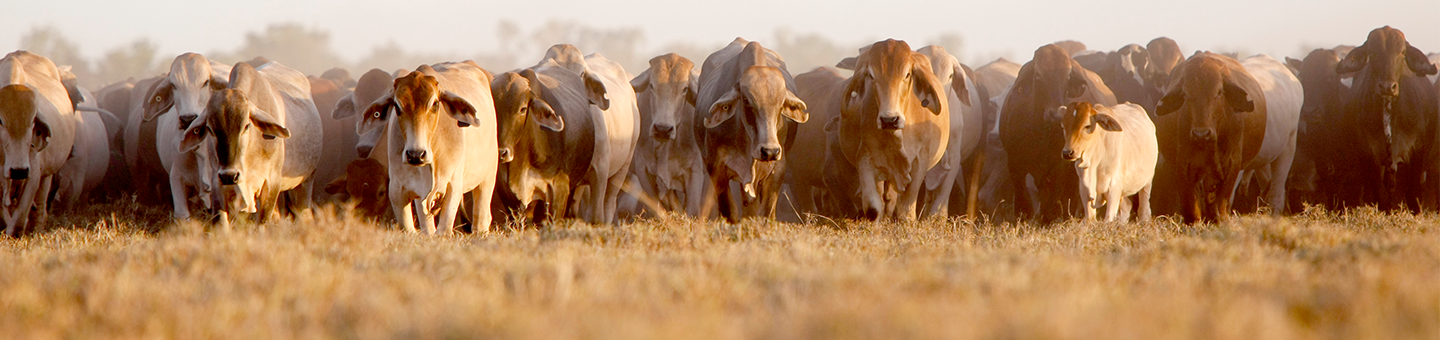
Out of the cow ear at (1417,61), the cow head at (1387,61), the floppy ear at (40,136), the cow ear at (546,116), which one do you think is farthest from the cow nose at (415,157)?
the cow ear at (1417,61)

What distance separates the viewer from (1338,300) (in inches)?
152

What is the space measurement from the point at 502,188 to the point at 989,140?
18.2 ft

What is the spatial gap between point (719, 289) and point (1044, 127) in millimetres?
6900

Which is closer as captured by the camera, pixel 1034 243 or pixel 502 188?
pixel 1034 243

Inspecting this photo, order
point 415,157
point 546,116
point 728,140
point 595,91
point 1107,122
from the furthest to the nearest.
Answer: point 595,91 < point 728,140 < point 1107,122 < point 546,116 < point 415,157

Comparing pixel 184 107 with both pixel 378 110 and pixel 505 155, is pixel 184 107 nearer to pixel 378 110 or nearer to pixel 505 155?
pixel 378 110

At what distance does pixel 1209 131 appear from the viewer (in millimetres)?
9789

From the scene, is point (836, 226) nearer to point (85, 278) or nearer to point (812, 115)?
point (812, 115)

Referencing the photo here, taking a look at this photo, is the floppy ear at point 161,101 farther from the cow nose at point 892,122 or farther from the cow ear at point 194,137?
the cow nose at point 892,122

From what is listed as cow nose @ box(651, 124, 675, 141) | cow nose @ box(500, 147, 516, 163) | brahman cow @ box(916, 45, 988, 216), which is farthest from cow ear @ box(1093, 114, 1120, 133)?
cow nose @ box(500, 147, 516, 163)

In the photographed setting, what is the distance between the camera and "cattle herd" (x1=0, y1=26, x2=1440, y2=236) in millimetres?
8797

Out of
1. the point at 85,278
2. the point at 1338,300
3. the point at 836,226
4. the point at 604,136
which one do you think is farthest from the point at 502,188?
the point at 1338,300

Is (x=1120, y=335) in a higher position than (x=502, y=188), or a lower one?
higher

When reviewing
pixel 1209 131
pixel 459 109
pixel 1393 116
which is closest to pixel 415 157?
pixel 459 109
